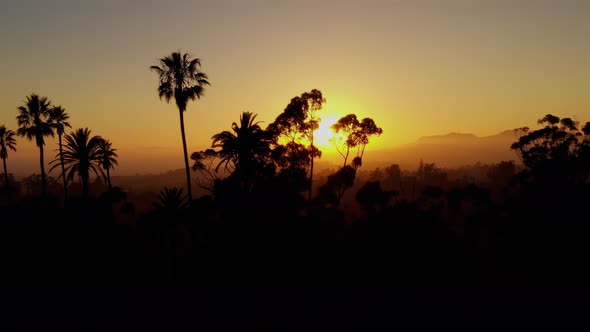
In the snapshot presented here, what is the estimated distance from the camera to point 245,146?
34.0 meters

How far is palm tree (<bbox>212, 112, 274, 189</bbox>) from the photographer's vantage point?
33906mm

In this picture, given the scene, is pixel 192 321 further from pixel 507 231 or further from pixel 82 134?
pixel 507 231

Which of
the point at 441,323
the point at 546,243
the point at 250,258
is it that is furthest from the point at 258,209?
the point at 546,243

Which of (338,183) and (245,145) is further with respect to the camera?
(338,183)

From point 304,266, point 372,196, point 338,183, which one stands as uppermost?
point 338,183

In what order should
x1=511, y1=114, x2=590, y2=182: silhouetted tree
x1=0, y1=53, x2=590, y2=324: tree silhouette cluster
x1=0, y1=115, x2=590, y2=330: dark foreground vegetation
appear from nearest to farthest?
x1=0, y1=115, x2=590, y2=330: dark foreground vegetation, x1=0, y1=53, x2=590, y2=324: tree silhouette cluster, x1=511, y1=114, x2=590, y2=182: silhouetted tree

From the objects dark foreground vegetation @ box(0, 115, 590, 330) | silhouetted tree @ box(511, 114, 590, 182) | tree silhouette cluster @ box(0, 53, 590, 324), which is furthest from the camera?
silhouetted tree @ box(511, 114, 590, 182)

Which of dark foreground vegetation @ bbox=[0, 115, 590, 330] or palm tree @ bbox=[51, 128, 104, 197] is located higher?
palm tree @ bbox=[51, 128, 104, 197]

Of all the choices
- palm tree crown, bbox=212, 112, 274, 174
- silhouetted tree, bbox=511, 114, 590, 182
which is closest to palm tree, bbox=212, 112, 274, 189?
palm tree crown, bbox=212, 112, 274, 174

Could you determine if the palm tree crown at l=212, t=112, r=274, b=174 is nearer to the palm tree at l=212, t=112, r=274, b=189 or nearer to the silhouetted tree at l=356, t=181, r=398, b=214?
the palm tree at l=212, t=112, r=274, b=189

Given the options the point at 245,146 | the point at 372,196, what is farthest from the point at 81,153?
A: the point at 372,196

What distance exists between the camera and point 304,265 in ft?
91.6

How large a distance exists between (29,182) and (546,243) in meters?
227

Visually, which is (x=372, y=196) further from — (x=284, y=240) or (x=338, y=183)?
(x=284, y=240)
